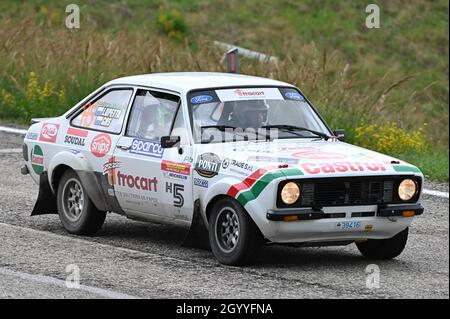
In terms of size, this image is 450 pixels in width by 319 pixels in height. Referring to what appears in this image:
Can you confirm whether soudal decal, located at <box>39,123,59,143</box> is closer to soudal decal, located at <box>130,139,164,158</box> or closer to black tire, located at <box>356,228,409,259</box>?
soudal decal, located at <box>130,139,164,158</box>

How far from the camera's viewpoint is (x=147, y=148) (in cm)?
1066

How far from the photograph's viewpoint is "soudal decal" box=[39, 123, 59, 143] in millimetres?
11719

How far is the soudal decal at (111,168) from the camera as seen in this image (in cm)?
1092

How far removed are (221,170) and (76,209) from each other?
2050mm

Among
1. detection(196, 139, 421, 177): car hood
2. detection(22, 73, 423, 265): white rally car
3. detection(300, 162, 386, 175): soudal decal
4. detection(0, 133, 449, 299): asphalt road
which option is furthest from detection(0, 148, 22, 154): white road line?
detection(300, 162, 386, 175): soudal decal

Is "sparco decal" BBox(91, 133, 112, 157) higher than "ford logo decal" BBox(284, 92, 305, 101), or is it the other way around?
"ford logo decal" BBox(284, 92, 305, 101)

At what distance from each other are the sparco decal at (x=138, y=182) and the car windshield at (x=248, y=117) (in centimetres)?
55

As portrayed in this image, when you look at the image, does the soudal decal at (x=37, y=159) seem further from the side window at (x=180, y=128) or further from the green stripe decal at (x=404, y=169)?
the green stripe decal at (x=404, y=169)

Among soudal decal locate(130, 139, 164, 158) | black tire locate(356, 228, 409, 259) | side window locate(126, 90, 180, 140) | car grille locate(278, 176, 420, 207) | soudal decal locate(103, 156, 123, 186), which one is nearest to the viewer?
car grille locate(278, 176, 420, 207)

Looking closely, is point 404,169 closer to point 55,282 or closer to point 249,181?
point 249,181

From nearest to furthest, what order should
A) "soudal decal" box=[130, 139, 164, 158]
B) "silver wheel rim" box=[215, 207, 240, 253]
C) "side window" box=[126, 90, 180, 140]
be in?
1. "silver wheel rim" box=[215, 207, 240, 253]
2. "soudal decal" box=[130, 139, 164, 158]
3. "side window" box=[126, 90, 180, 140]

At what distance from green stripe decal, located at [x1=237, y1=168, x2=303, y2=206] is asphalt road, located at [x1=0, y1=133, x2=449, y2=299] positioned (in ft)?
1.91

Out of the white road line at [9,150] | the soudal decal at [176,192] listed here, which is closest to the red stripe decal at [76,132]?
the soudal decal at [176,192]

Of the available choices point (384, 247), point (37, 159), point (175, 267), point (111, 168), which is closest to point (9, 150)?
point (37, 159)
